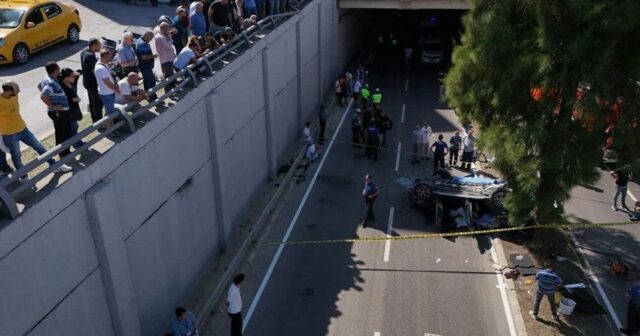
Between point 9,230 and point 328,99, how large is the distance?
2066 cm

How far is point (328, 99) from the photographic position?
27.1m

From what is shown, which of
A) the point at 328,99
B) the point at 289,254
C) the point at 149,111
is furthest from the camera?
the point at 328,99

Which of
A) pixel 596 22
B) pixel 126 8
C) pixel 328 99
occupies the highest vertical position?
pixel 596 22

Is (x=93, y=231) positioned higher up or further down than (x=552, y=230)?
higher up

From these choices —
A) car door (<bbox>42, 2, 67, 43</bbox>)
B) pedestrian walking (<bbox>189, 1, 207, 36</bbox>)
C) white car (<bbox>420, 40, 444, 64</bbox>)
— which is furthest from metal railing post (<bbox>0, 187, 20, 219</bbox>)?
white car (<bbox>420, 40, 444, 64</bbox>)

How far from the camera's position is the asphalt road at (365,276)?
41.7ft

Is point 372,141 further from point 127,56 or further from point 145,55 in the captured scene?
point 127,56

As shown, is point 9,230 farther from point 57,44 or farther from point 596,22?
point 57,44

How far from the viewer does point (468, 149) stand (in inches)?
785

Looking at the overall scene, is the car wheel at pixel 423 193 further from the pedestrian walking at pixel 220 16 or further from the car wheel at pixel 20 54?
the car wheel at pixel 20 54

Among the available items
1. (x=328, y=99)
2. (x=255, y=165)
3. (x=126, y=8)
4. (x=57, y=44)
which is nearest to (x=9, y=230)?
(x=255, y=165)

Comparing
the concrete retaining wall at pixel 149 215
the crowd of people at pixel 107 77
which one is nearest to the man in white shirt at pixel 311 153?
the concrete retaining wall at pixel 149 215

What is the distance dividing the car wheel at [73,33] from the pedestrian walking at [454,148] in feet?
46.0

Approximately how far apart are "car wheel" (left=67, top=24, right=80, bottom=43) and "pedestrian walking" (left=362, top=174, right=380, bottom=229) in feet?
40.1
